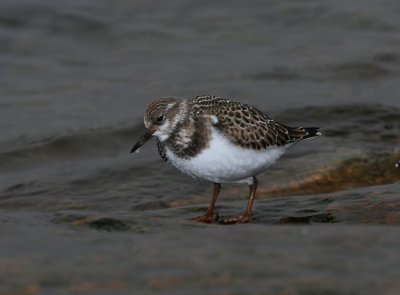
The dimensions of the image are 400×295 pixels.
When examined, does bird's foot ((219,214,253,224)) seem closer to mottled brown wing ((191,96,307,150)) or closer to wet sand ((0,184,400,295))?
mottled brown wing ((191,96,307,150))

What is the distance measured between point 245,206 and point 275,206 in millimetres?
493

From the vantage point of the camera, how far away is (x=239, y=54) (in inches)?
534

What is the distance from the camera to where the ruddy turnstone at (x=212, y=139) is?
6.64m

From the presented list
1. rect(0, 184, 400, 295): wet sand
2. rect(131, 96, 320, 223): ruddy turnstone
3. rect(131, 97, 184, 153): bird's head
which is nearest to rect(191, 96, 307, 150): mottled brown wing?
rect(131, 96, 320, 223): ruddy turnstone

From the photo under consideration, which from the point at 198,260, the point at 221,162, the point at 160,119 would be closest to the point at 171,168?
the point at 160,119

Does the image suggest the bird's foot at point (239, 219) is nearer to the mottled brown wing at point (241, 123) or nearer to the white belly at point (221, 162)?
the white belly at point (221, 162)

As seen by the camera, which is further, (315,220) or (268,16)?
(268,16)

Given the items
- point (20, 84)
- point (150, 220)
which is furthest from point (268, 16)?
point (150, 220)

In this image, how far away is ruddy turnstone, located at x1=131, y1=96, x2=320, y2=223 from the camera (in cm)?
664

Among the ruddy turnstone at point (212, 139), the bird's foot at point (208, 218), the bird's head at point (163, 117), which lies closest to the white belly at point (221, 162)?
the ruddy turnstone at point (212, 139)

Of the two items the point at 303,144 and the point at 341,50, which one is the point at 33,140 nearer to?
the point at 303,144

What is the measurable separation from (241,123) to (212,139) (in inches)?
15.5

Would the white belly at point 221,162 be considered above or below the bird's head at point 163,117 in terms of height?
below

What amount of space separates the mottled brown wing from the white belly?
0.24 feet
